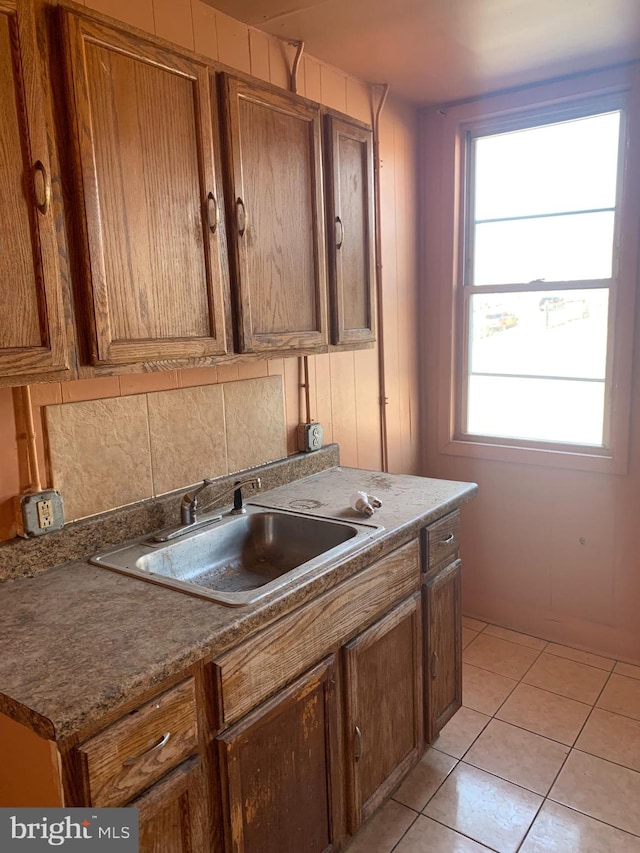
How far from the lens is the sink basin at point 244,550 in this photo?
1.62 metres

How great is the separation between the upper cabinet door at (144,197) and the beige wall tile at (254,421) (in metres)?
0.47

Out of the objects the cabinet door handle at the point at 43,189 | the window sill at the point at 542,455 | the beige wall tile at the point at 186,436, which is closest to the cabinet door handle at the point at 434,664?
the beige wall tile at the point at 186,436

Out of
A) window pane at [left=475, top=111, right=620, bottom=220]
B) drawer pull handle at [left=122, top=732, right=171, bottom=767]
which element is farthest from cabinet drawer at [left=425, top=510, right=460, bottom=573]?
window pane at [left=475, top=111, right=620, bottom=220]

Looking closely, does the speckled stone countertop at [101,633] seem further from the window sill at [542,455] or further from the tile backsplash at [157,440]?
the window sill at [542,455]

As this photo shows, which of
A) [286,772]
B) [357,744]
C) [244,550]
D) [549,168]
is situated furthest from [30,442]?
[549,168]

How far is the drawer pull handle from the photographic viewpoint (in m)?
1.10

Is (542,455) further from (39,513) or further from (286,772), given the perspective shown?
(39,513)

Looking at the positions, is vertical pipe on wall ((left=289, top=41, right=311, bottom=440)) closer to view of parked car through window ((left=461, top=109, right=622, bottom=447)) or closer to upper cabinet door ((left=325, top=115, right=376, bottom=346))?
upper cabinet door ((left=325, top=115, right=376, bottom=346))

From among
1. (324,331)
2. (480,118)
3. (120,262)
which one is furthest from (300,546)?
(480,118)

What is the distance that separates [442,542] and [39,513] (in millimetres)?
1197

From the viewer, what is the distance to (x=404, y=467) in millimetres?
3074

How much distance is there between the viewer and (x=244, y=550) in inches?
76.2

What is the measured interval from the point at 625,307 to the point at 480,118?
1.04 metres

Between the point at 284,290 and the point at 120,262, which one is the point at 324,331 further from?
the point at 120,262
